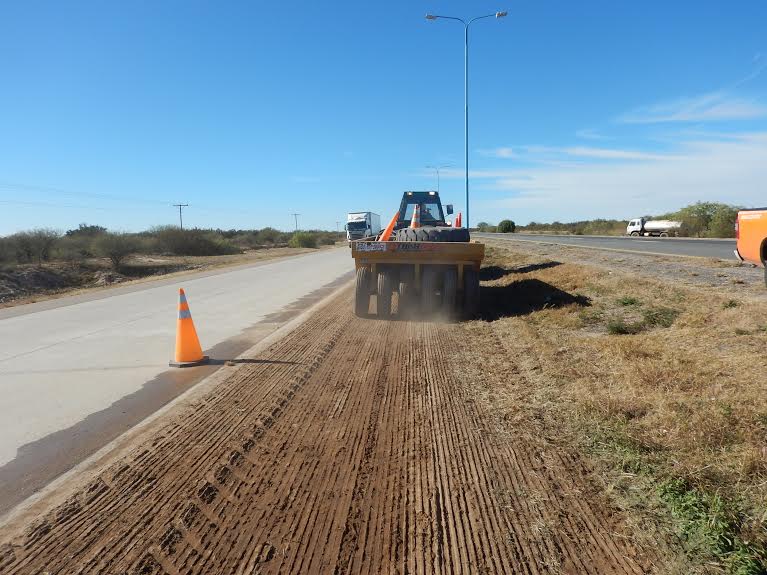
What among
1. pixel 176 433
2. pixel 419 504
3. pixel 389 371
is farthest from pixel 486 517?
pixel 389 371

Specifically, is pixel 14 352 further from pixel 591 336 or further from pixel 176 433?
pixel 591 336

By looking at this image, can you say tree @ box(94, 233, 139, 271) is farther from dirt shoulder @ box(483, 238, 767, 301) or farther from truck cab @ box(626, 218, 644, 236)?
truck cab @ box(626, 218, 644, 236)

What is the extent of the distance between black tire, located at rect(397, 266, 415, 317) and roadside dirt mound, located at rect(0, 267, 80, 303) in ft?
71.7

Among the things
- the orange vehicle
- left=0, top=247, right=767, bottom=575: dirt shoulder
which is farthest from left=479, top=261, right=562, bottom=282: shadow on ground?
left=0, top=247, right=767, bottom=575: dirt shoulder

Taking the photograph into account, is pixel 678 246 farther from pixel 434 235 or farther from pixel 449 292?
pixel 449 292

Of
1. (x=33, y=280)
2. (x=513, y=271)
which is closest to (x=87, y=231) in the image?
(x=33, y=280)

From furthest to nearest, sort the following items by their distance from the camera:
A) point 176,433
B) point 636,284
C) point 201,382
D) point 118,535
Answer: point 636,284 → point 201,382 → point 176,433 → point 118,535

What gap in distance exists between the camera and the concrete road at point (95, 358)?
4535mm

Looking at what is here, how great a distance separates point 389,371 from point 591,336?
2.94 m

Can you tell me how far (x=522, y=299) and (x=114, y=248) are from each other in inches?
1545

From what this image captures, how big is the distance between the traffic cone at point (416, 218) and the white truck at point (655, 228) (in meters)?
42.7

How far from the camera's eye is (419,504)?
3.06 m

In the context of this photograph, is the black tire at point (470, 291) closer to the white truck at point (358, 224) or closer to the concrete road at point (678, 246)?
the concrete road at point (678, 246)

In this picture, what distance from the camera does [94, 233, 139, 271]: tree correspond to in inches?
1598
